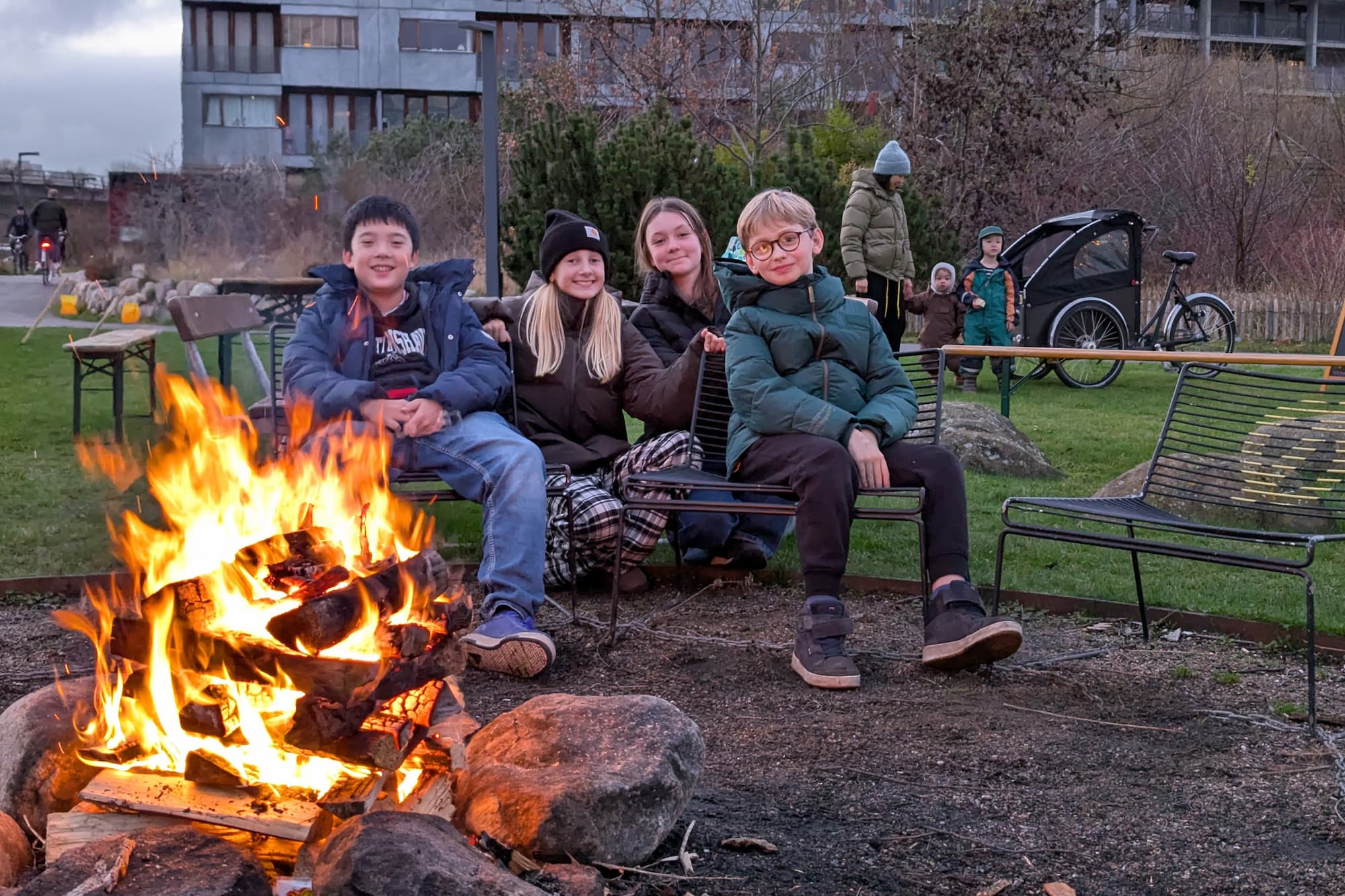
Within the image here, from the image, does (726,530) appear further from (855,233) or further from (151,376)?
(855,233)

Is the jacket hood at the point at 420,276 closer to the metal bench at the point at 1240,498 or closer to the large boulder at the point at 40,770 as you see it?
the metal bench at the point at 1240,498

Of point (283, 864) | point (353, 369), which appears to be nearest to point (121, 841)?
point (283, 864)

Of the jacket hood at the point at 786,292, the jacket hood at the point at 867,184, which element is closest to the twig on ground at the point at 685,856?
the jacket hood at the point at 786,292

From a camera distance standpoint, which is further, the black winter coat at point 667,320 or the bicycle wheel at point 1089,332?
the bicycle wheel at point 1089,332

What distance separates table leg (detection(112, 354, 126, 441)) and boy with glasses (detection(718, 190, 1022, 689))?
609 centimetres

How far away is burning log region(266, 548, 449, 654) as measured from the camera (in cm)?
252

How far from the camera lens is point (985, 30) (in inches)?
828

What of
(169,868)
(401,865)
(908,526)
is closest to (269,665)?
(169,868)

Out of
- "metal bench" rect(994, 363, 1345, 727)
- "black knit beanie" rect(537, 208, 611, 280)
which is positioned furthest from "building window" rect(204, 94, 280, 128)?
"metal bench" rect(994, 363, 1345, 727)

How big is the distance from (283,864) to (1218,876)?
1764mm

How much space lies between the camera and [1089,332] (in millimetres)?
14312

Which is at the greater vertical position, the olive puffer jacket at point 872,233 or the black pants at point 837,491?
the olive puffer jacket at point 872,233

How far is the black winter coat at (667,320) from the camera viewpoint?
17.9ft

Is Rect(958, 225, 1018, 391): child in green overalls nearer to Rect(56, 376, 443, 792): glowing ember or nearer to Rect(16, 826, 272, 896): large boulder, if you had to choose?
Rect(56, 376, 443, 792): glowing ember
